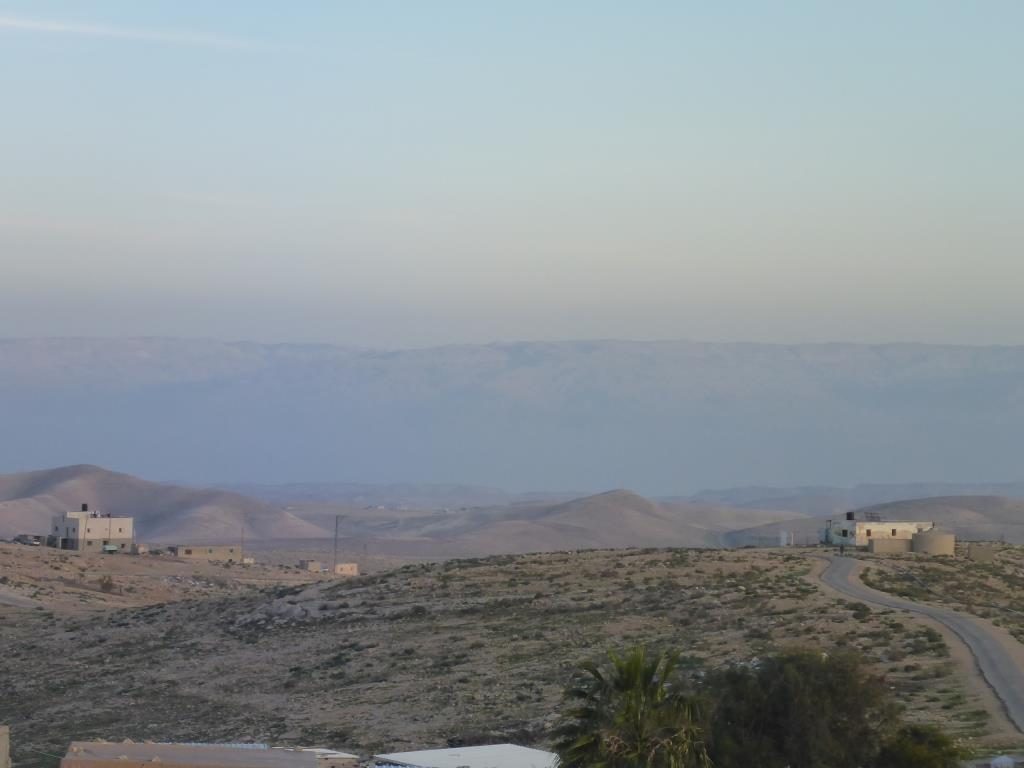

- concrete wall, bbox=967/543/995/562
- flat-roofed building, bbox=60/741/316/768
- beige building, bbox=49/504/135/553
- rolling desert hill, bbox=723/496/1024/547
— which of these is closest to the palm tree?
flat-roofed building, bbox=60/741/316/768

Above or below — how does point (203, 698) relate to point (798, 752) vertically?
below

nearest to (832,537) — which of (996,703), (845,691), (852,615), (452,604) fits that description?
(452,604)

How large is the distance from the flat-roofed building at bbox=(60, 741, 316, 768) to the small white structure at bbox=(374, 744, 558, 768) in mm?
2318

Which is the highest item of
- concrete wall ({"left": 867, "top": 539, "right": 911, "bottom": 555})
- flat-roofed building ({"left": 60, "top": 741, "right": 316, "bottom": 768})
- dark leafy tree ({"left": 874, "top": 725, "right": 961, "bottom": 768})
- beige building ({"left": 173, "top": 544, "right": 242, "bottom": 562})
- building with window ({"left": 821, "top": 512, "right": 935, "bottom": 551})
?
building with window ({"left": 821, "top": 512, "right": 935, "bottom": 551})

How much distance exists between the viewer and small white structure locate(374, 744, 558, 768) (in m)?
27.4

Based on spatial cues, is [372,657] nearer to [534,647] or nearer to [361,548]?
[534,647]

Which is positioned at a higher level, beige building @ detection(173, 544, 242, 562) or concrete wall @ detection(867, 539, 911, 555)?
concrete wall @ detection(867, 539, 911, 555)

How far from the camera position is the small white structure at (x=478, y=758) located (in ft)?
89.8

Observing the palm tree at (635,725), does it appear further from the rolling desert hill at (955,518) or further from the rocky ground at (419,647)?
the rolling desert hill at (955,518)

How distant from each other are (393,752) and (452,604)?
20444mm

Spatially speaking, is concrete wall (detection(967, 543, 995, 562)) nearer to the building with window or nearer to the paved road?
the building with window

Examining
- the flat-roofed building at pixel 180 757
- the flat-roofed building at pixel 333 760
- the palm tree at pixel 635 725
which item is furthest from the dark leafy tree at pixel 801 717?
the flat-roofed building at pixel 333 760

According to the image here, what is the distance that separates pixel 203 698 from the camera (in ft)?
141

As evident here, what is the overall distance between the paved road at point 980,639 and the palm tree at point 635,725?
33.6ft
